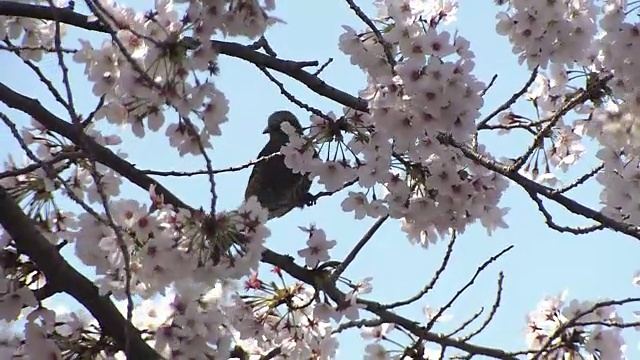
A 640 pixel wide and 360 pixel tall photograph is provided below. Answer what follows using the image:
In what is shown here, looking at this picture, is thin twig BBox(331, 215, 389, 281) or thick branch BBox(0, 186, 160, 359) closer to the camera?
thick branch BBox(0, 186, 160, 359)

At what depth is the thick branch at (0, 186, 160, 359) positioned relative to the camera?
10.1ft

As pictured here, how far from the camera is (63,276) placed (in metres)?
3.17

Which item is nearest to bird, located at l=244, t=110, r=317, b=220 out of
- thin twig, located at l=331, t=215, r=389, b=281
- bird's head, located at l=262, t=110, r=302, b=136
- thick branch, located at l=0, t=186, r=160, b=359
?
bird's head, located at l=262, t=110, r=302, b=136

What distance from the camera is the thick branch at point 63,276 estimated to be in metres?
3.09

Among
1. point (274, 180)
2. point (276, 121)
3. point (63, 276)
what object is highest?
point (276, 121)

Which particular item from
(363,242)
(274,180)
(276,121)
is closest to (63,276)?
(363,242)

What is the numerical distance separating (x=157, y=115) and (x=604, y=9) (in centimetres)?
201

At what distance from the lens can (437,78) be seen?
123 inches

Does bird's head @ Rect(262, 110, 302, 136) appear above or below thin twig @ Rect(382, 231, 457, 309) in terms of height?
above

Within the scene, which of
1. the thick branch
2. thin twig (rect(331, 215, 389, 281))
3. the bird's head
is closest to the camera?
the thick branch

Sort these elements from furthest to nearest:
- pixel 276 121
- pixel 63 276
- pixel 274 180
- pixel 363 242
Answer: pixel 276 121
pixel 274 180
pixel 363 242
pixel 63 276

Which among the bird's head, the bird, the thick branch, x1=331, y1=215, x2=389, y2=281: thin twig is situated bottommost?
the thick branch

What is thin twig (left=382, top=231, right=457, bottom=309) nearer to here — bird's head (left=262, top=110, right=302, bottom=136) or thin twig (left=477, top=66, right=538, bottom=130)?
thin twig (left=477, top=66, right=538, bottom=130)

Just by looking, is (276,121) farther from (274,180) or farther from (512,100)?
Answer: (512,100)
